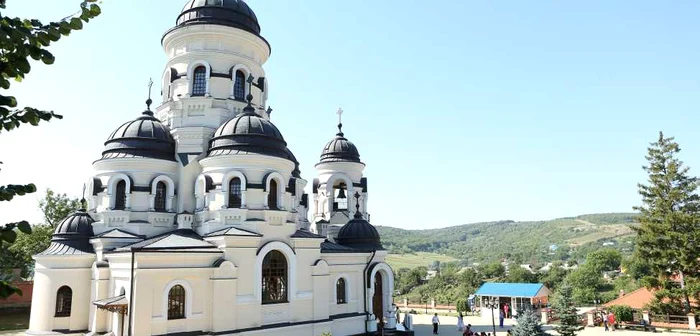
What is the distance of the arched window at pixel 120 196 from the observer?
60.6ft

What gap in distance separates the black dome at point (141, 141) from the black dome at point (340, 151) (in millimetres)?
9662

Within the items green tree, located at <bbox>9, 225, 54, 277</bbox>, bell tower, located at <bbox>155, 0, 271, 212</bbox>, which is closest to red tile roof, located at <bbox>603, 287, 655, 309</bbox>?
bell tower, located at <bbox>155, 0, 271, 212</bbox>

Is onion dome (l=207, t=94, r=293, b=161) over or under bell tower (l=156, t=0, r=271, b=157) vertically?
under

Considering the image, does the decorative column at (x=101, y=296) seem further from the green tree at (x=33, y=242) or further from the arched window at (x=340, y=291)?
the green tree at (x=33, y=242)

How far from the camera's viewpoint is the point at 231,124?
59.1 ft

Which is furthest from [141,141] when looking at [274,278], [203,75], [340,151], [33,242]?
[33,242]

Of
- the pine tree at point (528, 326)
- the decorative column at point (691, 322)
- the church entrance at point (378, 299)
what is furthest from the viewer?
the decorative column at point (691, 322)

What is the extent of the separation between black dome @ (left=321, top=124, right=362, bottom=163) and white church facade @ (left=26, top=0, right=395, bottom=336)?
5.40 meters

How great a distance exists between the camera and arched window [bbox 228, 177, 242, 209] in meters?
17.2

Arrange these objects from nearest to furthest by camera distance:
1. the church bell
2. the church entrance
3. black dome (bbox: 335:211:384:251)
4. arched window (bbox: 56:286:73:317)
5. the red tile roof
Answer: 1. arched window (bbox: 56:286:73:317)
2. the church entrance
3. black dome (bbox: 335:211:384:251)
4. the church bell
5. the red tile roof

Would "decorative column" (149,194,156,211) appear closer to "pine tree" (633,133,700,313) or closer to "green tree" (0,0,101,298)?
"green tree" (0,0,101,298)

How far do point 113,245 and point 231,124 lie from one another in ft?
21.3

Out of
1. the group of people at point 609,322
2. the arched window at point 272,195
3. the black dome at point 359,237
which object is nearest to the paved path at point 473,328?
the group of people at point 609,322

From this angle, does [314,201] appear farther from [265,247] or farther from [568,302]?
[568,302]
